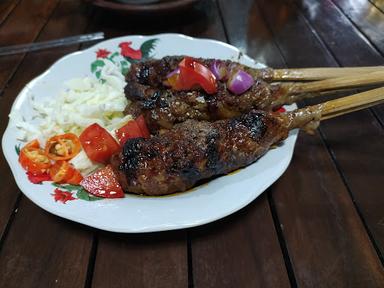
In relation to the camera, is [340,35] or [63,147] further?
[340,35]

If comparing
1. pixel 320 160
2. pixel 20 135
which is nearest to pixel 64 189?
pixel 20 135

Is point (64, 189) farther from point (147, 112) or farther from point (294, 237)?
point (294, 237)

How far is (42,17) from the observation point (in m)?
3.43

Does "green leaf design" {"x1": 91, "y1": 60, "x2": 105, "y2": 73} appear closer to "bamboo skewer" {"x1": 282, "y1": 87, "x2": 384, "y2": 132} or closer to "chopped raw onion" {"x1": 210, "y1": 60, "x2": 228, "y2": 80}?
"chopped raw onion" {"x1": 210, "y1": 60, "x2": 228, "y2": 80}

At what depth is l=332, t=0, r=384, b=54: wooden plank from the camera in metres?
2.99

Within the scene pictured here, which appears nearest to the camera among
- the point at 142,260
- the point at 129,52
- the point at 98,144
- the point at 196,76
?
the point at 142,260

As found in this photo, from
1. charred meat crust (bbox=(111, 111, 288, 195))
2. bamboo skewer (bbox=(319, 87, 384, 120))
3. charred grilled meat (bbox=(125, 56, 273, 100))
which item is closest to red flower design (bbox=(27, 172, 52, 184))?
charred meat crust (bbox=(111, 111, 288, 195))

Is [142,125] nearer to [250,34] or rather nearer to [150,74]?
[150,74]

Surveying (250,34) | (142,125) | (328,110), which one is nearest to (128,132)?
(142,125)

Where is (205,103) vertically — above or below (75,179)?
above

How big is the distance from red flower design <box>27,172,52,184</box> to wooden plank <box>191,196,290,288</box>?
76 cm

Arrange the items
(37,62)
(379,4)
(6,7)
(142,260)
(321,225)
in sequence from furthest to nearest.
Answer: (6,7), (379,4), (37,62), (321,225), (142,260)

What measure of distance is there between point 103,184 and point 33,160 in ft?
1.32

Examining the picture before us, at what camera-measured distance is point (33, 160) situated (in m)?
1.75
